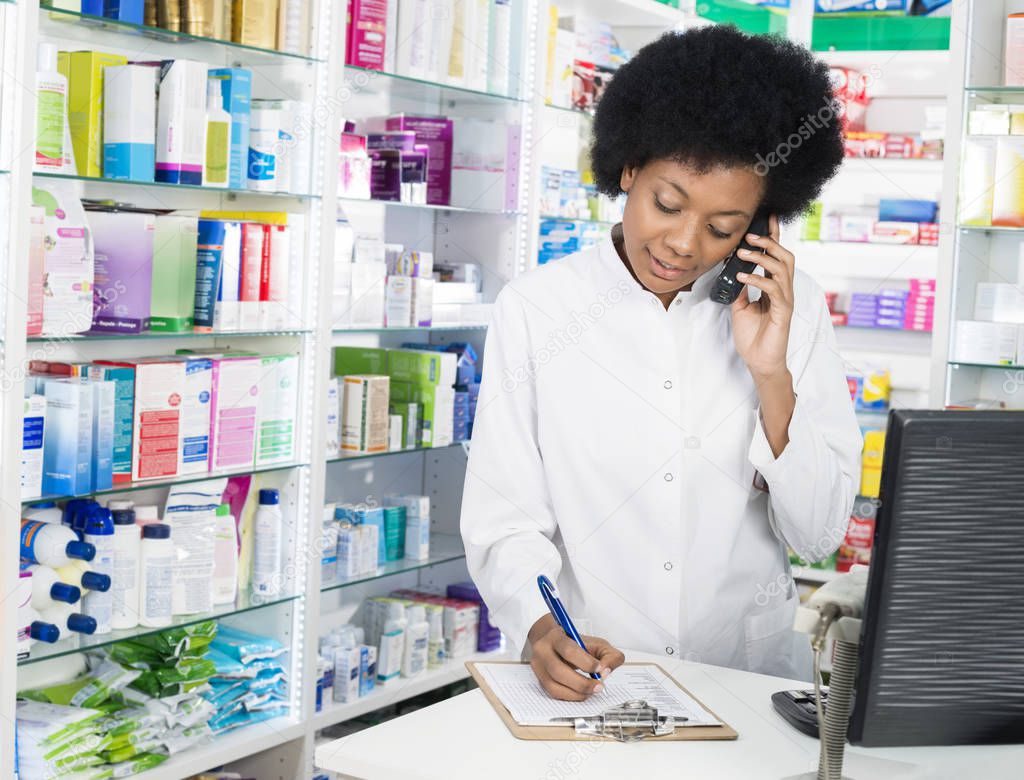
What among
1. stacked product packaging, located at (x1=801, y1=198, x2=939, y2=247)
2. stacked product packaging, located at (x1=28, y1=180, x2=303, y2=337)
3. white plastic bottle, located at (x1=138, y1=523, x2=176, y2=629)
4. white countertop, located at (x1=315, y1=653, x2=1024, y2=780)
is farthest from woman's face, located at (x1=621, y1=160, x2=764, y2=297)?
stacked product packaging, located at (x1=801, y1=198, x2=939, y2=247)

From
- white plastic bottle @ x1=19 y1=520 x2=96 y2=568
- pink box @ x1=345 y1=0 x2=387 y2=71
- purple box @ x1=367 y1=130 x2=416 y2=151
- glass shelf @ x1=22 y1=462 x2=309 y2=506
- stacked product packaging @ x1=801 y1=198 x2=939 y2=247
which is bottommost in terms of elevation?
white plastic bottle @ x1=19 y1=520 x2=96 y2=568

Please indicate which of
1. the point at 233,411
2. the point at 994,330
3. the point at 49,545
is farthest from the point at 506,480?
the point at 994,330

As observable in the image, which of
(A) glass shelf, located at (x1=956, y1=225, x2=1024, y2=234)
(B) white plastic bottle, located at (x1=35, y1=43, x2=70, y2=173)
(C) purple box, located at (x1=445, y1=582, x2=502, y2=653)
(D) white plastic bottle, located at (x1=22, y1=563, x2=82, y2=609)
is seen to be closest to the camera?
(B) white plastic bottle, located at (x1=35, y1=43, x2=70, y2=173)

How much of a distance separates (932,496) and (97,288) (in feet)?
7.21

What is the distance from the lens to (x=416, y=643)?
379cm

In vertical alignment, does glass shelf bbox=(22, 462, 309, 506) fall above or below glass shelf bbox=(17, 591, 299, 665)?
above

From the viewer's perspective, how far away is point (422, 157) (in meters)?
3.72

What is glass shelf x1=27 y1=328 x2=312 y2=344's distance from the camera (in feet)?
8.73

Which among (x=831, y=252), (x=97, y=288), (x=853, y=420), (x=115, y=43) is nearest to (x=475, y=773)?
(x=853, y=420)

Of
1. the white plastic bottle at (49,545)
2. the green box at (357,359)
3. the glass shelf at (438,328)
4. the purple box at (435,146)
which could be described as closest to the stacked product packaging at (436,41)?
the purple box at (435,146)

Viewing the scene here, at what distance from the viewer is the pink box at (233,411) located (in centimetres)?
307

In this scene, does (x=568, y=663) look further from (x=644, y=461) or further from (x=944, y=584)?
(x=944, y=584)

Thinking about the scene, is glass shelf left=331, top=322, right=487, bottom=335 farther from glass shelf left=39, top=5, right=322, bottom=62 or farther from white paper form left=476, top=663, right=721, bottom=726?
white paper form left=476, top=663, right=721, bottom=726

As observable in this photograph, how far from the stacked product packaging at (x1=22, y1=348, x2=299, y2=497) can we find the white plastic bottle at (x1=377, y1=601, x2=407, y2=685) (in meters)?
0.71
